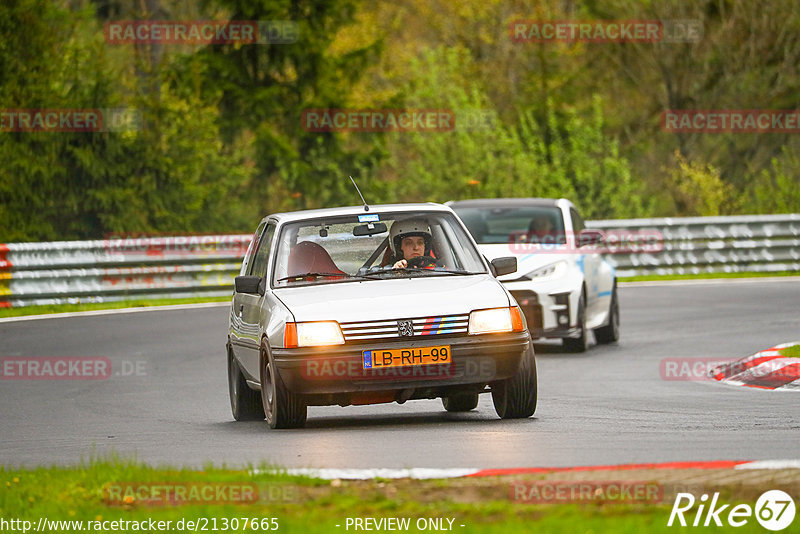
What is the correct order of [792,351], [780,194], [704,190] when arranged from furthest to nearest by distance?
[704,190] < [780,194] < [792,351]

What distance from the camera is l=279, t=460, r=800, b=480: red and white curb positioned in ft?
26.2

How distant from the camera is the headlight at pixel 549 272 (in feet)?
58.6

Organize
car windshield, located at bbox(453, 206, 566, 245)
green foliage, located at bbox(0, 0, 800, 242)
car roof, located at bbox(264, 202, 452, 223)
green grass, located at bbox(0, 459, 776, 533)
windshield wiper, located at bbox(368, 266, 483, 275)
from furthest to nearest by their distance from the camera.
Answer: green foliage, located at bbox(0, 0, 800, 242), car windshield, located at bbox(453, 206, 566, 245), car roof, located at bbox(264, 202, 452, 223), windshield wiper, located at bbox(368, 266, 483, 275), green grass, located at bbox(0, 459, 776, 533)

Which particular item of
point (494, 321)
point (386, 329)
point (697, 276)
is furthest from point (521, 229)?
point (697, 276)

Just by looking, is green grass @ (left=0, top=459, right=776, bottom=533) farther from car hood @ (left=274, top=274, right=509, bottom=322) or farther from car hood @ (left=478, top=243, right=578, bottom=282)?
car hood @ (left=478, top=243, right=578, bottom=282)

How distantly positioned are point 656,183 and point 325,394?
4068 cm

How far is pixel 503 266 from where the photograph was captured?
12.2 meters

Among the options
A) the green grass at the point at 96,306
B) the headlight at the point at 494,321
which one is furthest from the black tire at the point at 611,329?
the green grass at the point at 96,306

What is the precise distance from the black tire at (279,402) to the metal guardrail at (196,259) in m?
15.7

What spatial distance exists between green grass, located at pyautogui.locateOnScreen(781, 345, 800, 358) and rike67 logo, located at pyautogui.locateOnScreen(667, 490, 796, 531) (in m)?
8.82

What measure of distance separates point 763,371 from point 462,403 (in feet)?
13.1

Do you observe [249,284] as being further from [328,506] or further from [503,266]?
[328,506]

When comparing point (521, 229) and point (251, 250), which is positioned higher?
point (251, 250)

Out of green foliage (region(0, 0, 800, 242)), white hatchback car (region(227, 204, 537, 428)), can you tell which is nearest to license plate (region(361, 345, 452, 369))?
white hatchback car (region(227, 204, 537, 428))
